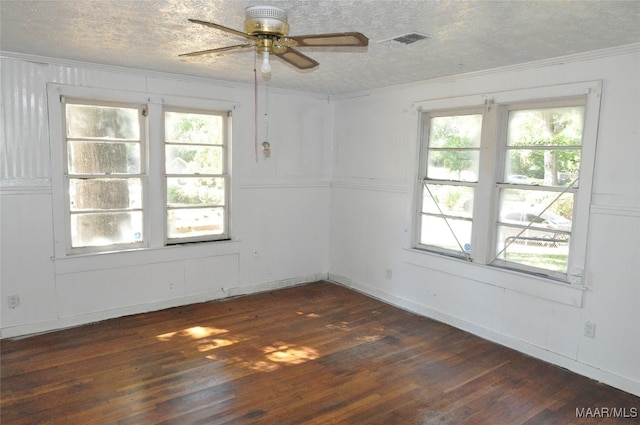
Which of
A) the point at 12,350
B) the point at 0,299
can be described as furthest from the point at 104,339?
the point at 0,299

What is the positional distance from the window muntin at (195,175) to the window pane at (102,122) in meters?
0.35

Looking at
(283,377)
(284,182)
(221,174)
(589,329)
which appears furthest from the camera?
(284,182)

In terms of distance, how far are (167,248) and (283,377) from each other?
2127mm

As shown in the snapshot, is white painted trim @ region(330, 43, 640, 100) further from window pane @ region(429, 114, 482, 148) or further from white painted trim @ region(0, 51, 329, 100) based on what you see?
white painted trim @ region(0, 51, 329, 100)

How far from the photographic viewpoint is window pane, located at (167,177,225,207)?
467cm

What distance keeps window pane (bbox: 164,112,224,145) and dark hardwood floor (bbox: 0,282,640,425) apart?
192cm

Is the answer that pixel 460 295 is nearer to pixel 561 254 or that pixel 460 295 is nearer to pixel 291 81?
pixel 561 254

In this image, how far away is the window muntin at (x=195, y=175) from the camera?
4.64 meters

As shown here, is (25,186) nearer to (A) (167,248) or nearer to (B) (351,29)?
(A) (167,248)

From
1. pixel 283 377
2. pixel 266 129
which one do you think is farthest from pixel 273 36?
pixel 266 129

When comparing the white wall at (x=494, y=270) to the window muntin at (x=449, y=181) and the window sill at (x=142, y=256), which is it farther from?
the window sill at (x=142, y=256)

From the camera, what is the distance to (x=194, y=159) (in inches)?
188

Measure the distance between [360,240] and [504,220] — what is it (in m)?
1.94

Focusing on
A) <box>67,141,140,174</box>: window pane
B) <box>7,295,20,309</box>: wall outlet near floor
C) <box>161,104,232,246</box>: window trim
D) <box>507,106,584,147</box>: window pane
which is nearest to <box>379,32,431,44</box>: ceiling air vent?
<box>507,106,584,147</box>: window pane
